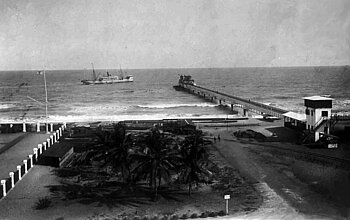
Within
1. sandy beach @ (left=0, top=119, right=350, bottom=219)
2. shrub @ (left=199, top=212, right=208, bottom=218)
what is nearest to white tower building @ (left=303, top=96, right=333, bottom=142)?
sandy beach @ (left=0, top=119, right=350, bottom=219)

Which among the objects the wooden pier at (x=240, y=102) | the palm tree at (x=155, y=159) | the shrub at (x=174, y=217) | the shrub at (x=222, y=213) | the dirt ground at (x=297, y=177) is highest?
the palm tree at (x=155, y=159)

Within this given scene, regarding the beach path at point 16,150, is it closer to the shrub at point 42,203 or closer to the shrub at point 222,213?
the shrub at point 42,203

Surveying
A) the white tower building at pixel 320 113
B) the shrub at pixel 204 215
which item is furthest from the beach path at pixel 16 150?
the white tower building at pixel 320 113

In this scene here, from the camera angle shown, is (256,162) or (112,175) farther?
(256,162)

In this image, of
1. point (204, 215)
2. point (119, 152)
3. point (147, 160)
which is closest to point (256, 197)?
point (204, 215)

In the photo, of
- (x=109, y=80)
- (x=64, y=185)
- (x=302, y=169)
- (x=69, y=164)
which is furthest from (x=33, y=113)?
(x=109, y=80)

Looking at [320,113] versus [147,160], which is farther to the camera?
[320,113]

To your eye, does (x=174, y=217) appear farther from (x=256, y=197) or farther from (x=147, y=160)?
(x=256, y=197)

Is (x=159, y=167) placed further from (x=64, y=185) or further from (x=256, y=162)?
(x=256, y=162)
